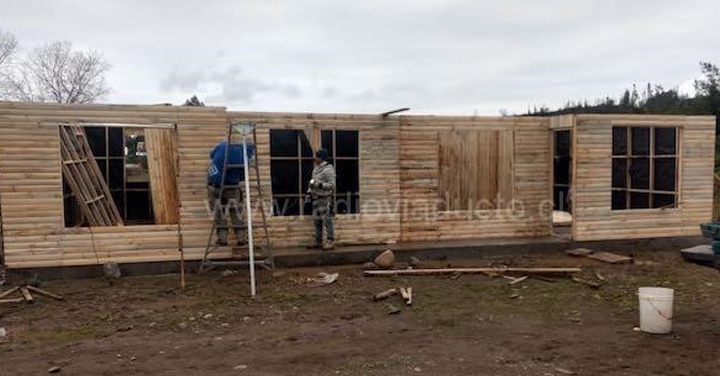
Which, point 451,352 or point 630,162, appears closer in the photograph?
point 451,352

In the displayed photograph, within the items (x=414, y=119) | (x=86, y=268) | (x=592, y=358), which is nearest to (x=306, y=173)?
(x=414, y=119)

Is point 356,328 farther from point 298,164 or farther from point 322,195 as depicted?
point 298,164

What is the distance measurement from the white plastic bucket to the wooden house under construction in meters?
5.03

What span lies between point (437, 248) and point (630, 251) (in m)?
3.97

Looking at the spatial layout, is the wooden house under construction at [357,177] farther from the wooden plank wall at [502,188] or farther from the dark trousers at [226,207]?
the dark trousers at [226,207]

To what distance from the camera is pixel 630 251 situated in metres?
11.6

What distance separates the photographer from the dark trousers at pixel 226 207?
370 inches

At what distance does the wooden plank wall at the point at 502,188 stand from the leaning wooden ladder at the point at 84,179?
524cm

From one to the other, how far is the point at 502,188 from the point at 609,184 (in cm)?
203

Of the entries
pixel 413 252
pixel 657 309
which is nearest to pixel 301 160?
pixel 413 252

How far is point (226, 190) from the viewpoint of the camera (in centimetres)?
949

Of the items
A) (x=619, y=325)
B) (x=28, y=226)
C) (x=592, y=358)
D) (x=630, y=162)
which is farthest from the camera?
(x=630, y=162)

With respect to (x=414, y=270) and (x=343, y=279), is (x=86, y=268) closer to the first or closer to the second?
(x=343, y=279)

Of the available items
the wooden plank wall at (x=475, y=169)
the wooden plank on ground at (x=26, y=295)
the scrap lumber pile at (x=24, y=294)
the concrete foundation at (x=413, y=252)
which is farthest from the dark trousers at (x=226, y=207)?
the wooden plank wall at (x=475, y=169)
